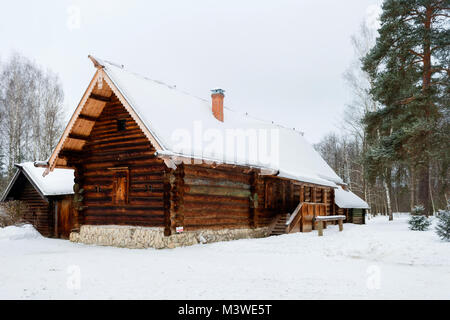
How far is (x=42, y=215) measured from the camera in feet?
67.4

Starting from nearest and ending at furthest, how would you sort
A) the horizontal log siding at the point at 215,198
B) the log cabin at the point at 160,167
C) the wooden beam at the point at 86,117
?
the log cabin at the point at 160,167
the horizontal log siding at the point at 215,198
the wooden beam at the point at 86,117

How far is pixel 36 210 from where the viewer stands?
68.4 feet

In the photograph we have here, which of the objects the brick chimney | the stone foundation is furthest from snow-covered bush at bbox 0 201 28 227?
the brick chimney

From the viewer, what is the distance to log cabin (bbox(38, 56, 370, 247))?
13195 mm

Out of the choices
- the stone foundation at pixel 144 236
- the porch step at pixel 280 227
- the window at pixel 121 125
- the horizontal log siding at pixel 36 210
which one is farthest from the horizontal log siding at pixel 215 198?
the horizontal log siding at pixel 36 210

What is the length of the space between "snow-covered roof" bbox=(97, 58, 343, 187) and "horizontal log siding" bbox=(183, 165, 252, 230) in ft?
2.95

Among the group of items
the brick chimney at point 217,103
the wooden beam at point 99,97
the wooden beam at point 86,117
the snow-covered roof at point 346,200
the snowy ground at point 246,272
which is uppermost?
the brick chimney at point 217,103

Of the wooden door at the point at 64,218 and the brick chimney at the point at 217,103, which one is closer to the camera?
the brick chimney at the point at 217,103

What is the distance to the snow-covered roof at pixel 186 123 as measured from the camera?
514 inches

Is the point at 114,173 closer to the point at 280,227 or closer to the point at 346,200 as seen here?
the point at 280,227

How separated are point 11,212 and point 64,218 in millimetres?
3352

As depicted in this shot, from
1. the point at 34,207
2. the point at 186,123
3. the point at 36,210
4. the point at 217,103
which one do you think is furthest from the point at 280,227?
the point at 34,207
